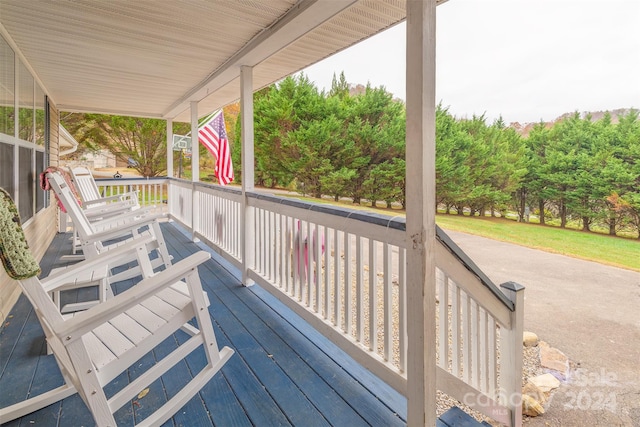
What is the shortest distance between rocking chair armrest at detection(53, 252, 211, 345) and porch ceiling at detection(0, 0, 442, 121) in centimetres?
173

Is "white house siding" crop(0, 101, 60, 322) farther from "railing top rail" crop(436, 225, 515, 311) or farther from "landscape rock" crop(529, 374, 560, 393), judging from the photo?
"landscape rock" crop(529, 374, 560, 393)

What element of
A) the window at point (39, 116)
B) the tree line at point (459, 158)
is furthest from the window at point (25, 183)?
the tree line at point (459, 158)

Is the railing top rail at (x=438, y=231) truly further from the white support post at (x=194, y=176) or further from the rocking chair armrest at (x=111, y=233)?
the white support post at (x=194, y=176)

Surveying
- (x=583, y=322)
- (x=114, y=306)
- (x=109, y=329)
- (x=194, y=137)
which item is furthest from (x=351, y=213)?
(x=194, y=137)

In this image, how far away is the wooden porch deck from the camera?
156 centimetres

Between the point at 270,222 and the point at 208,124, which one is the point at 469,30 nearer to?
the point at 208,124

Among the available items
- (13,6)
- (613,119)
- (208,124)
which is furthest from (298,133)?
(13,6)

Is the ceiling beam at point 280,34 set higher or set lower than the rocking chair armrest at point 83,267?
higher

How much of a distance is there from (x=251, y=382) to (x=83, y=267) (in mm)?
1062

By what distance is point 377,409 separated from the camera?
162cm

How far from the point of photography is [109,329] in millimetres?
1584

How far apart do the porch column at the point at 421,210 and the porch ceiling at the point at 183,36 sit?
0.98 metres

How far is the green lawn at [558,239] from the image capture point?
4.50 meters

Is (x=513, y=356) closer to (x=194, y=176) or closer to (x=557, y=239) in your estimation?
(x=557, y=239)
